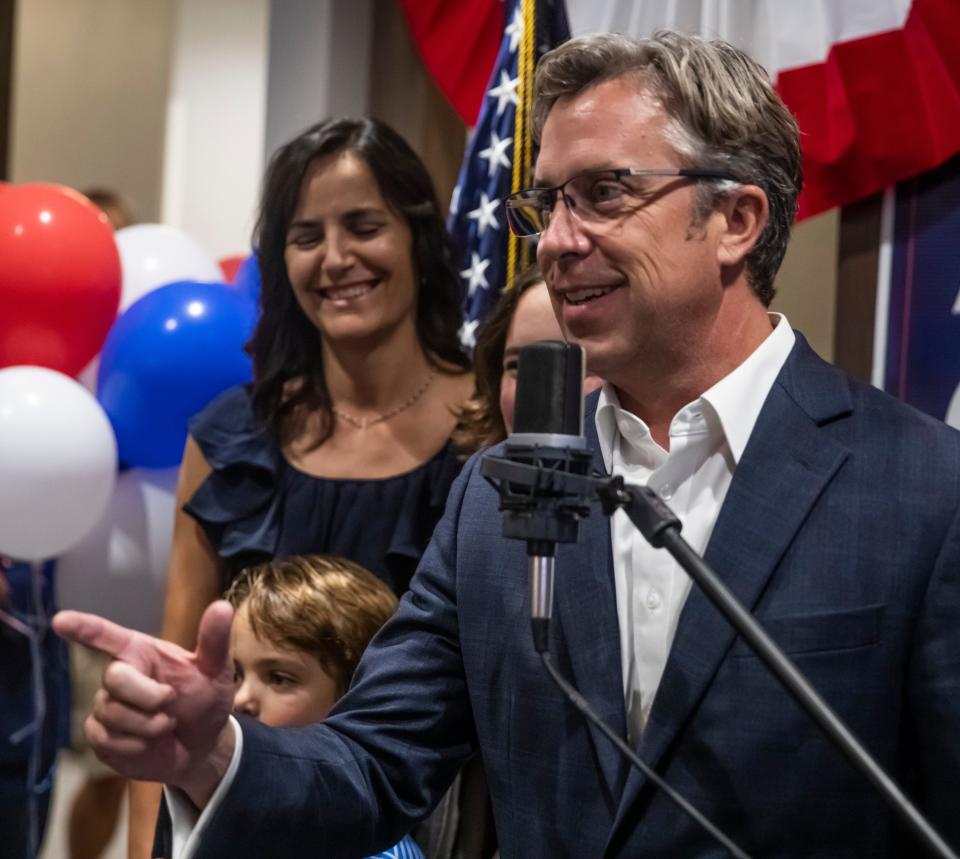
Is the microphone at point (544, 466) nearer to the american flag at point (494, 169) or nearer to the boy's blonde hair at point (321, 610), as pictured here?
the boy's blonde hair at point (321, 610)

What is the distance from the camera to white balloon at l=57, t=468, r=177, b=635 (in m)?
2.98

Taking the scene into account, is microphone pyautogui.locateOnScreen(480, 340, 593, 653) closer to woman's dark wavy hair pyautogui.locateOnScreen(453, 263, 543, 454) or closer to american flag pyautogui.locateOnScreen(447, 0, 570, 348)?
woman's dark wavy hair pyautogui.locateOnScreen(453, 263, 543, 454)

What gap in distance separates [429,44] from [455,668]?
2.16 metres

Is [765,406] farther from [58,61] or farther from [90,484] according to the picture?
[58,61]

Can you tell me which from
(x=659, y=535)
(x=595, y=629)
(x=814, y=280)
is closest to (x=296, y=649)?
(x=595, y=629)

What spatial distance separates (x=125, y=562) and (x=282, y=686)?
95 cm

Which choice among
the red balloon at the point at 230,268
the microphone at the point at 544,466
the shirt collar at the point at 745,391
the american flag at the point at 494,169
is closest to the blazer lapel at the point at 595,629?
the shirt collar at the point at 745,391

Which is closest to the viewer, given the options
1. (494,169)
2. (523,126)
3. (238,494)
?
(238,494)

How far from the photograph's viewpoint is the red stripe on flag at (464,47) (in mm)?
3256

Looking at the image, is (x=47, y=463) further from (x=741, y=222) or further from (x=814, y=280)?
(x=741, y=222)

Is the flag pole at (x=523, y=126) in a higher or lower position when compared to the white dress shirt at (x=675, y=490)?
higher

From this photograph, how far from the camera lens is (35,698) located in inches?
129

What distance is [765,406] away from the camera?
145 cm

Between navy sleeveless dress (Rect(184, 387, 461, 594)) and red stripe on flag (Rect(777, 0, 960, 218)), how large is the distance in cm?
89
